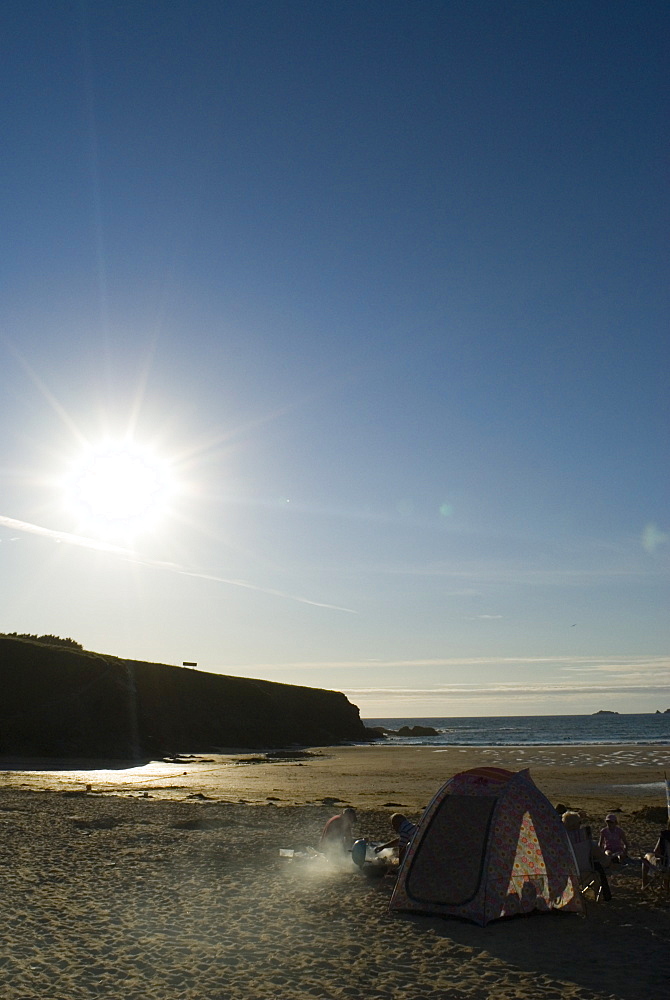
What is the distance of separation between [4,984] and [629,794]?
2716 centimetres

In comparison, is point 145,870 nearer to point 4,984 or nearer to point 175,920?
point 175,920

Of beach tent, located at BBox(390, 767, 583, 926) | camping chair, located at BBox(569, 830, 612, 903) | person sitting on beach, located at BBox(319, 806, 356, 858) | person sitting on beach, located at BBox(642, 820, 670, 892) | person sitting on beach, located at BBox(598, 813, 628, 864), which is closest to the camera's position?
beach tent, located at BBox(390, 767, 583, 926)

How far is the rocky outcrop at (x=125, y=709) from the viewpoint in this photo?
51.8 m

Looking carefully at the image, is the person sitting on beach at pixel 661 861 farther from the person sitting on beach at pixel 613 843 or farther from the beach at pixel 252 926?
the person sitting on beach at pixel 613 843

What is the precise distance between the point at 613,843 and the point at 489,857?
4017mm

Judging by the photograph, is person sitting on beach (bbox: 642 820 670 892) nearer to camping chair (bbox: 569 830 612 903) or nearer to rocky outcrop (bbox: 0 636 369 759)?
camping chair (bbox: 569 830 612 903)

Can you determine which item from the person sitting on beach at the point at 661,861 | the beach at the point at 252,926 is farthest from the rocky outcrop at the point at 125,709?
the person sitting on beach at the point at 661,861

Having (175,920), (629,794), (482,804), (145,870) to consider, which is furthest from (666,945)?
(629,794)

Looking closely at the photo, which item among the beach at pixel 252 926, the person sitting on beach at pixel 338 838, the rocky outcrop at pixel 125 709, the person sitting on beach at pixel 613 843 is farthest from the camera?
the rocky outcrop at pixel 125 709

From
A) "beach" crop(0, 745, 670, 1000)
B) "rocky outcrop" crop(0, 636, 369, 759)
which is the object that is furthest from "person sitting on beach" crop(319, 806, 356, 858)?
"rocky outcrop" crop(0, 636, 369, 759)

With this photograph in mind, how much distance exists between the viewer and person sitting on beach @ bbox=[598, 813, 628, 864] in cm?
1372

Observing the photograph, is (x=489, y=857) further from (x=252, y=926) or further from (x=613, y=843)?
(x=613, y=843)

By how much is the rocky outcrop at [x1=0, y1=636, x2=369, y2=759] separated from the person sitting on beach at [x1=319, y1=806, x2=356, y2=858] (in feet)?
128

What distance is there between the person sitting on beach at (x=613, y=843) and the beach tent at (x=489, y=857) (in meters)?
2.41
